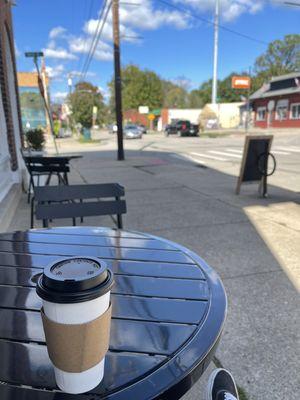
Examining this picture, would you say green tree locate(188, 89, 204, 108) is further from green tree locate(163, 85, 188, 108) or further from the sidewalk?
the sidewalk

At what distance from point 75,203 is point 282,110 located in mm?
43527

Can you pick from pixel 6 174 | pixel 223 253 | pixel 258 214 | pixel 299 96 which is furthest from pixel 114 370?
pixel 299 96

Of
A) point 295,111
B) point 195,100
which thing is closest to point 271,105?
point 295,111

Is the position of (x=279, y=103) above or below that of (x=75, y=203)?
above

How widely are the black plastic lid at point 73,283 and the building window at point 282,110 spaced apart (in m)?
44.2

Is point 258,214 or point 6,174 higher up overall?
point 6,174

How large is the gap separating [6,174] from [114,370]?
21.0 ft

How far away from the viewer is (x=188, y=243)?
14.9 ft

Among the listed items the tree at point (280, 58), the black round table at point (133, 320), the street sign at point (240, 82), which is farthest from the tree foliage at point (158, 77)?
the black round table at point (133, 320)

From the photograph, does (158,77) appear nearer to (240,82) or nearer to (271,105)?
(240,82)

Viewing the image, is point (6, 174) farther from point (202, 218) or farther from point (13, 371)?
point (13, 371)

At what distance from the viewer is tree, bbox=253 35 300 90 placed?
3125 inches

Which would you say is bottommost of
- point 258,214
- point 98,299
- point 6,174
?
point 258,214

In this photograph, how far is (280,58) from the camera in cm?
8100
